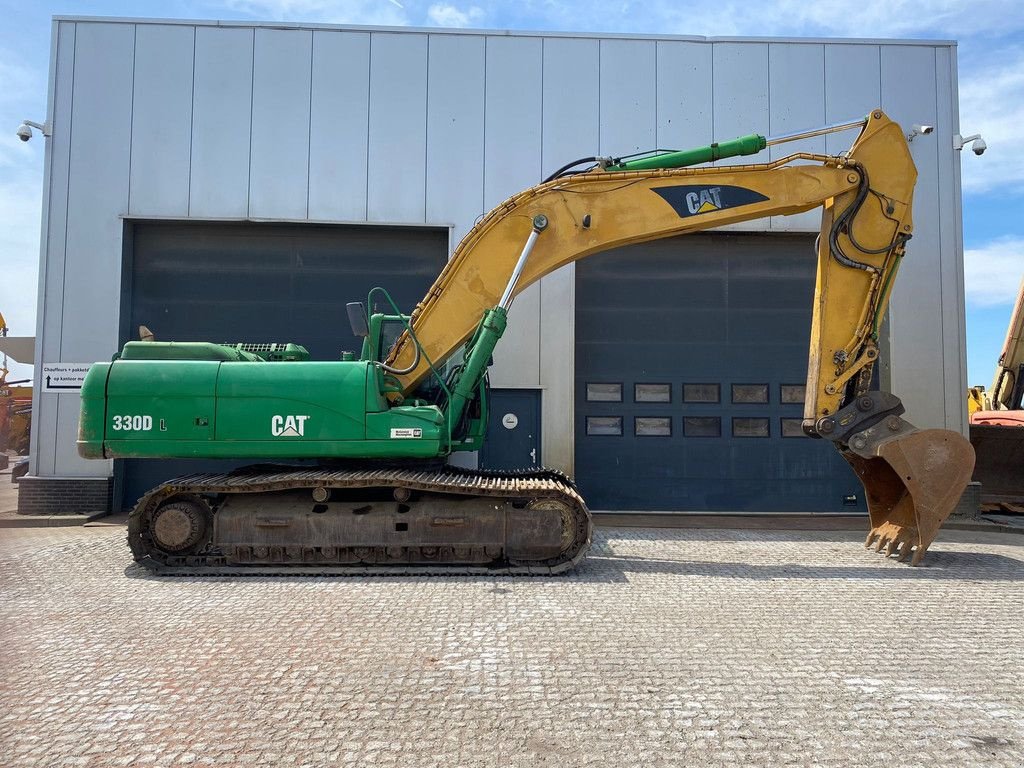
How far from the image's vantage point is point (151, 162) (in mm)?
10609

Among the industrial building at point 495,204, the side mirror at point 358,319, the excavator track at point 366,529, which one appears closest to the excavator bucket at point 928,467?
the excavator track at point 366,529

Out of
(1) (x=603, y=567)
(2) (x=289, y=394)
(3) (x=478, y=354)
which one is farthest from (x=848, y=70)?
(2) (x=289, y=394)

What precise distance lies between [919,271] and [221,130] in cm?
1137

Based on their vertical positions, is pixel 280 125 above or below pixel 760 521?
above

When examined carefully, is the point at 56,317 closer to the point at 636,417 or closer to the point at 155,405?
the point at 155,405

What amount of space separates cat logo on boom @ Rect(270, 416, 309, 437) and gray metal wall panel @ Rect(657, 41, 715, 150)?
741 cm

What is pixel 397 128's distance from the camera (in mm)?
10734

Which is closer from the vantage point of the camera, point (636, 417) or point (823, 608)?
point (823, 608)

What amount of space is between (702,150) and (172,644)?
6644mm

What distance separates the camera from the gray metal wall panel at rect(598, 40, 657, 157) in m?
10.8

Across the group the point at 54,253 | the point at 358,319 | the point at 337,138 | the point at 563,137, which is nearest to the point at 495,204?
the point at 563,137

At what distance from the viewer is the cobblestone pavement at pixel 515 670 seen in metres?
3.07

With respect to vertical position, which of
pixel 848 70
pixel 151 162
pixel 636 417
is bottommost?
pixel 636 417

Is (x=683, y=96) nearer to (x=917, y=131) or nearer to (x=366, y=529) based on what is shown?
(x=917, y=131)
